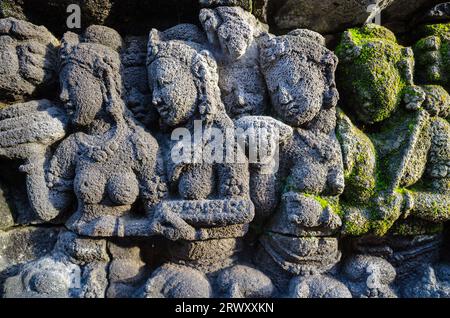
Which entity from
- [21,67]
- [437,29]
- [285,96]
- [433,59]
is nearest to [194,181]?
[285,96]

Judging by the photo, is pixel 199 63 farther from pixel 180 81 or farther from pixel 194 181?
pixel 194 181

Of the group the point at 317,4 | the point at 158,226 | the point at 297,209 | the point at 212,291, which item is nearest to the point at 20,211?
the point at 158,226

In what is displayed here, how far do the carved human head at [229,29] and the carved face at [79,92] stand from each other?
88cm

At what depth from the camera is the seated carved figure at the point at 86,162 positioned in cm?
288

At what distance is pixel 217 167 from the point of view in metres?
2.94

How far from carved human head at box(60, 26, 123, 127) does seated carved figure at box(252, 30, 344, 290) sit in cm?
107

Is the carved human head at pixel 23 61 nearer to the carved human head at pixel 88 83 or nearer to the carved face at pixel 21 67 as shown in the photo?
the carved face at pixel 21 67

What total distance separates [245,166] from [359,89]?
3.42 feet

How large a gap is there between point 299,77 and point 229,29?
1.93 feet

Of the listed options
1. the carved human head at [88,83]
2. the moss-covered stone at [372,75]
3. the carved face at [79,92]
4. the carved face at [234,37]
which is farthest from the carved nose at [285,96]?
the carved face at [79,92]

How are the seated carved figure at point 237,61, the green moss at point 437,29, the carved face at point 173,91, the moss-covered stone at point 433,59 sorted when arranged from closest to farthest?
the carved face at point 173,91, the seated carved figure at point 237,61, the moss-covered stone at point 433,59, the green moss at point 437,29

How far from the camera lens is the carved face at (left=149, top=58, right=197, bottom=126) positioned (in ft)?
9.64

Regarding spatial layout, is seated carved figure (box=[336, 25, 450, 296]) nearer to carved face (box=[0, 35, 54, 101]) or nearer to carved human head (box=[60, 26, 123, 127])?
carved human head (box=[60, 26, 123, 127])

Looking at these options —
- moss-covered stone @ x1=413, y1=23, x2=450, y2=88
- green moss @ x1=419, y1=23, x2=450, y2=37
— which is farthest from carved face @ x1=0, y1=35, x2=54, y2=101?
green moss @ x1=419, y1=23, x2=450, y2=37
